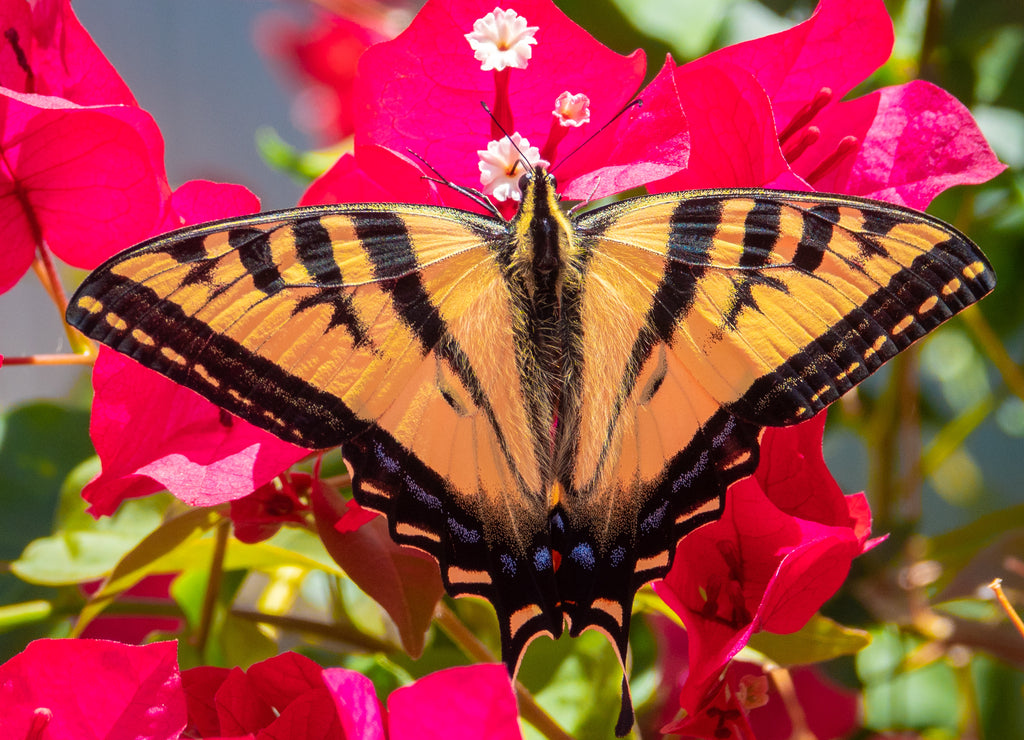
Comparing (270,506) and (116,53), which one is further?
(116,53)

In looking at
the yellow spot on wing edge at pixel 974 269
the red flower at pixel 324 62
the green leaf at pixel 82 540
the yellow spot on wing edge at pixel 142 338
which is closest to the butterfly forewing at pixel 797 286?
the yellow spot on wing edge at pixel 974 269

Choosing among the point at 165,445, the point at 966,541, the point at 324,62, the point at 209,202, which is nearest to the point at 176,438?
the point at 165,445

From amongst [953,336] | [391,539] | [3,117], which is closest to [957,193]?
[953,336]

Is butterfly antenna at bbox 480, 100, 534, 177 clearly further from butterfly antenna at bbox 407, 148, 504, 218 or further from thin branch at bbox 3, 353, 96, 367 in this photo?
thin branch at bbox 3, 353, 96, 367

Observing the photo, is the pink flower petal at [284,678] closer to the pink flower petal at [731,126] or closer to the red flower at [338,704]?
the red flower at [338,704]

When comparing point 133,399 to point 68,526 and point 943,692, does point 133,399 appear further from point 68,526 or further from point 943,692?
Result: point 943,692

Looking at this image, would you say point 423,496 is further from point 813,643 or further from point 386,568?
point 813,643
